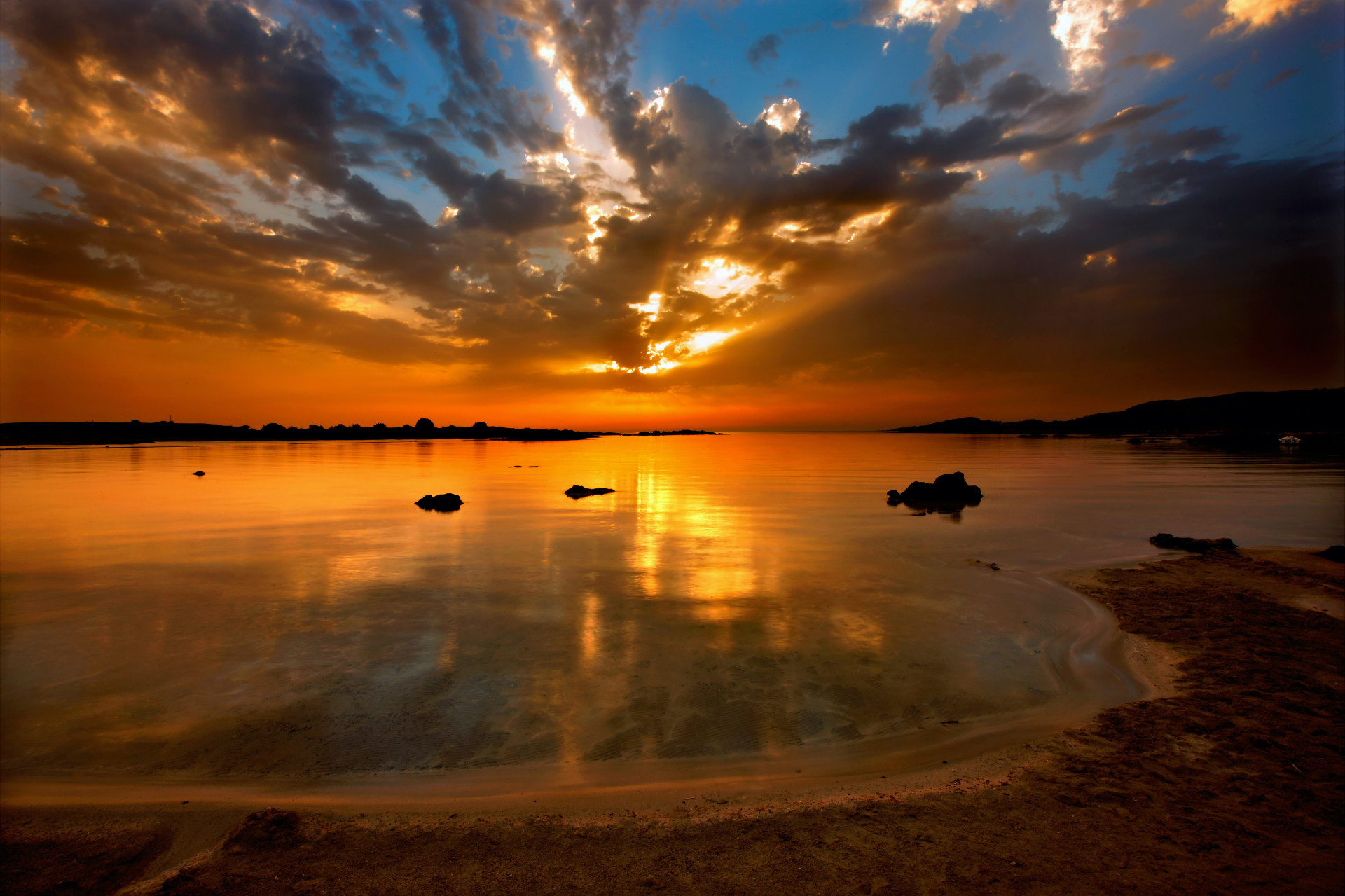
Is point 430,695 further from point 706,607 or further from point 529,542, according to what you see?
point 529,542

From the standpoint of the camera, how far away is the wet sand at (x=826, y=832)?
4.21m

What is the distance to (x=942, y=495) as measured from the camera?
98.6ft

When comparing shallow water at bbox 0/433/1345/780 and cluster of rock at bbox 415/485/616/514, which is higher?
cluster of rock at bbox 415/485/616/514

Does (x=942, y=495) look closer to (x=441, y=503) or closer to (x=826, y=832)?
(x=441, y=503)

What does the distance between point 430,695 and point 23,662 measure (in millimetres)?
7036

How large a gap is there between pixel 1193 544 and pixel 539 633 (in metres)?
19.6

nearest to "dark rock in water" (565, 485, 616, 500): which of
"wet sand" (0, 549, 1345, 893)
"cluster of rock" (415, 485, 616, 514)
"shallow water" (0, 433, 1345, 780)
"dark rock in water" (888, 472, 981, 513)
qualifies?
"cluster of rock" (415, 485, 616, 514)

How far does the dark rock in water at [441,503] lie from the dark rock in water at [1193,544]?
2810cm

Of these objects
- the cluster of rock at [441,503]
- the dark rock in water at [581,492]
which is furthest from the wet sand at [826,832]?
the dark rock in water at [581,492]

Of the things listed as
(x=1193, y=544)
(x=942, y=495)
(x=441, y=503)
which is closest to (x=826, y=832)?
(x=1193, y=544)

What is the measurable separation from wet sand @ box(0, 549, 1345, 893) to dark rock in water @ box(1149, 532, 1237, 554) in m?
12.9

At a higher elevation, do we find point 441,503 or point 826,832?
point 441,503

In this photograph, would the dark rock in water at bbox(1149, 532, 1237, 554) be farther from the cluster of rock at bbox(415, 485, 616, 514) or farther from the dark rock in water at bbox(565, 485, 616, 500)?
the cluster of rock at bbox(415, 485, 616, 514)

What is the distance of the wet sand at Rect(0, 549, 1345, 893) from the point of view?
421cm
